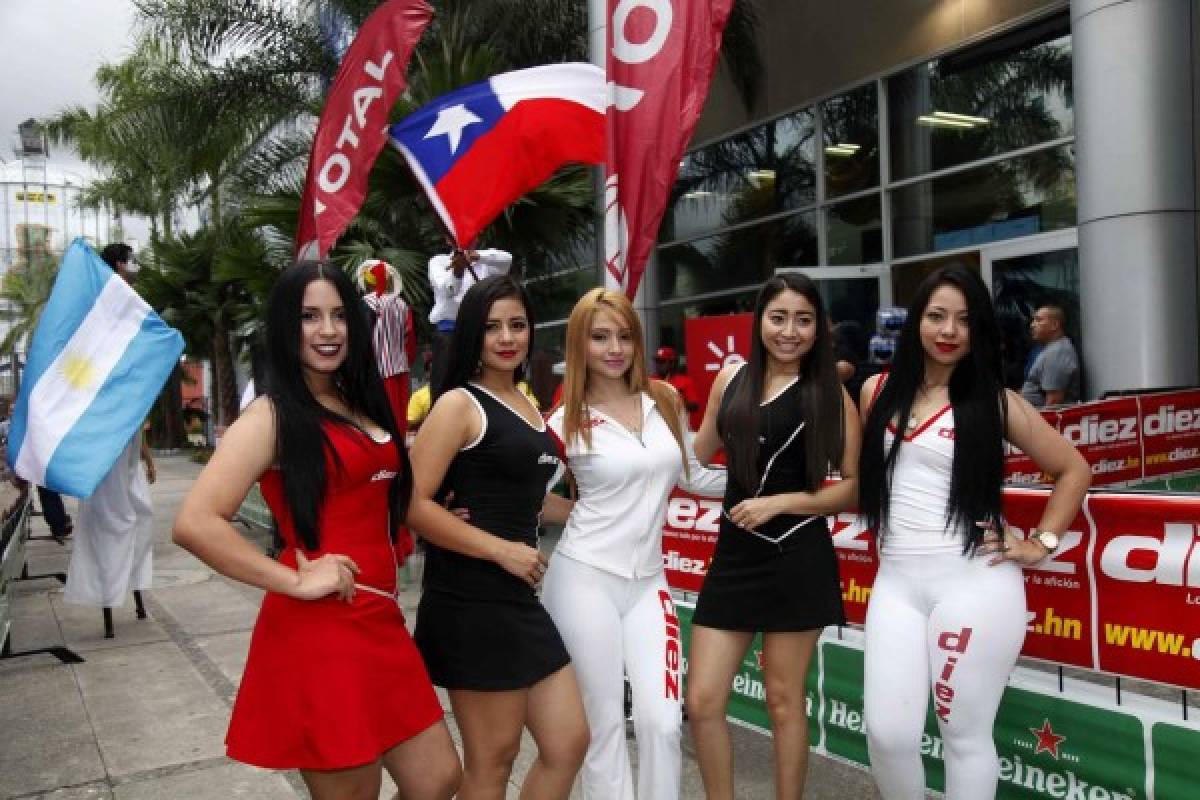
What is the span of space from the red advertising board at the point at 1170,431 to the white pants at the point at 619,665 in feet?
17.0

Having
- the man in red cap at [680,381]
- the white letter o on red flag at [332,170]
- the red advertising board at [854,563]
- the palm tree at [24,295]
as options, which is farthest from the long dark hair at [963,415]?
the palm tree at [24,295]

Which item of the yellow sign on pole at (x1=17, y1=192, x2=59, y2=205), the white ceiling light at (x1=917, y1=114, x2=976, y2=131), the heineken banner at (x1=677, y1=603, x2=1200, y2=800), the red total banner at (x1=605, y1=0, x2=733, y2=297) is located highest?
the yellow sign on pole at (x1=17, y1=192, x2=59, y2=205)

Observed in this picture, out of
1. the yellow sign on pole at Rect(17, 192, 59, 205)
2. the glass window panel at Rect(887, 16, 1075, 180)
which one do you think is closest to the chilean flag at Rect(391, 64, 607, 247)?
the glass window panel at Rect(887, 16, 1075, 180)

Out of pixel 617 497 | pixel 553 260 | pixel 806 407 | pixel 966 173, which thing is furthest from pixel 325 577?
pixel 966 173

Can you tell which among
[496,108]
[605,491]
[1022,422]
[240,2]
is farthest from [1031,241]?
[240,2]

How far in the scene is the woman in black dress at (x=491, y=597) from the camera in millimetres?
2730

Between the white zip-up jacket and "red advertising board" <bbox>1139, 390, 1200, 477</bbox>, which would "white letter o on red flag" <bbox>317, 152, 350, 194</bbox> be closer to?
the white zip-up jacket

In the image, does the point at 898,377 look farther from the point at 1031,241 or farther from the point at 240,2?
the point at 240,2

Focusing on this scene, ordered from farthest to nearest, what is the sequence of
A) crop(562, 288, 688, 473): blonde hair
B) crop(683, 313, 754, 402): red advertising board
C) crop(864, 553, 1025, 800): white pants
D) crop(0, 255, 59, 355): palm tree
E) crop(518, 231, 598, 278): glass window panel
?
1. crop(0, 255, 59, 355): palm tree
2. crop(518, 231, 598, 278): glass window panel
3. crop(683, 313, 754, 402): red advertising board
4. crop(562, 288, 688, 473): blonde hair
5. crop(864, 553, 1025, 800): white pants

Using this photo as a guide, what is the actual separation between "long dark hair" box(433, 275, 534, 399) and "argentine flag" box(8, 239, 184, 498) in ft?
12.5

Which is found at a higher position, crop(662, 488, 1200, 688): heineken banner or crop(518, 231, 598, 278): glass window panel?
crop(518, 231, 598, 278): glass window panel

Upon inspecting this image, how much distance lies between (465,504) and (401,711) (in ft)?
1.93

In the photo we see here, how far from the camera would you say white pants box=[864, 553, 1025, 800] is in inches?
114

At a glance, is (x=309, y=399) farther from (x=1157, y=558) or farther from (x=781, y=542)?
(x=1157, y=558)
